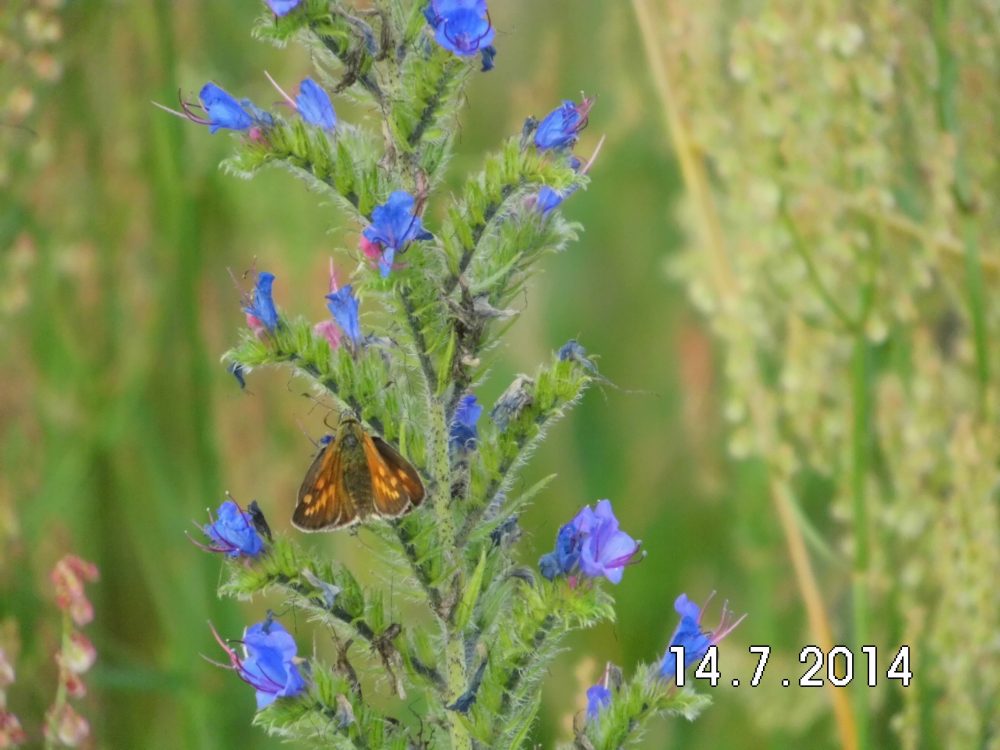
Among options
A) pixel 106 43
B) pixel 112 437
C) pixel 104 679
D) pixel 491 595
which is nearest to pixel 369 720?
pixel 491 595

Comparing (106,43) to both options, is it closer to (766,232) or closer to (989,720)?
(766,232)

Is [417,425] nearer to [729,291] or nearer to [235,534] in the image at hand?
[235,534]

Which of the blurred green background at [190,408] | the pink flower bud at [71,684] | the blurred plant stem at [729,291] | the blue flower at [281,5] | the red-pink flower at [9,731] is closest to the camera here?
the blue flower at [281,5]

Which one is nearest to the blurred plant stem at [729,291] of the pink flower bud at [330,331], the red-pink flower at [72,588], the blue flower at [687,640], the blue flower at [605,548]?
the blue flower at [687,640]

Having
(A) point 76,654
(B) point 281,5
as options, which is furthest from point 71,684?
(B) point 281,5

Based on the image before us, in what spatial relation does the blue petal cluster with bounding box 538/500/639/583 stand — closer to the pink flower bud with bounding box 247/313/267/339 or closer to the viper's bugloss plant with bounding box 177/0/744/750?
the viper's bugloss plant with bounding box 177/0/744/750
